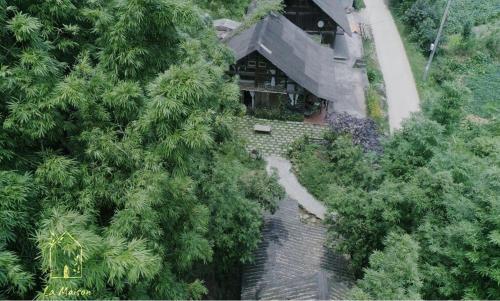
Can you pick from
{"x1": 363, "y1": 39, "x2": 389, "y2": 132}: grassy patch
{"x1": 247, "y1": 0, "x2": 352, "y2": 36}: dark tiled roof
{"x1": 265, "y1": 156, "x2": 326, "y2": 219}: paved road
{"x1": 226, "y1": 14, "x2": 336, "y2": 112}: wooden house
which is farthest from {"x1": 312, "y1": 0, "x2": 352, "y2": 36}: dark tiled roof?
{"x1": 265, "y1": 156, "x2": 326, "y2": 219}: paved road

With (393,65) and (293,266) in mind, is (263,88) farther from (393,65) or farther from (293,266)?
(293,266)

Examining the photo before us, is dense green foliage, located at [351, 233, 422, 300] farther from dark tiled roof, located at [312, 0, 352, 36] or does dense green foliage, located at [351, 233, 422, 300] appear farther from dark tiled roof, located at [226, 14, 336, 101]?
dark tiled roof, located at [312, 0, 352, 36]

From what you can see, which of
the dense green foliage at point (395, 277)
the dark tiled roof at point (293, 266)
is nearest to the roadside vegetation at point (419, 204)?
the dense green foliage at point (395, 277)

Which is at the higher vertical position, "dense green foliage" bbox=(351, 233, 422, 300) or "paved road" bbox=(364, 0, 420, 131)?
"paved road" bbox=(364, 0, 420, 131)

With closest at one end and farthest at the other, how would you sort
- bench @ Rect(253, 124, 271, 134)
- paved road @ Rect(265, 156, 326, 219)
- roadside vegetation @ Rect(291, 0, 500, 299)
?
roadside vegetation @ Rect(291, 0, 500, 299) → paved road @ Rect(265, 156, 326, 219) → bench @ Rect(253, 124, 271, 134)

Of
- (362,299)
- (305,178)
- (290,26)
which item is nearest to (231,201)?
(362,299)

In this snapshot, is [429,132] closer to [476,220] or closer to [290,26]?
[476,220]
